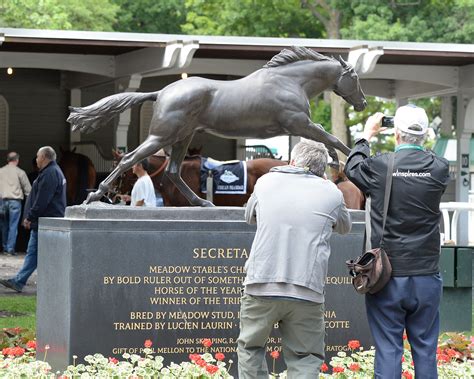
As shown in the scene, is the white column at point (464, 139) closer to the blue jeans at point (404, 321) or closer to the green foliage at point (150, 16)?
the green foliage at point (150, 16)

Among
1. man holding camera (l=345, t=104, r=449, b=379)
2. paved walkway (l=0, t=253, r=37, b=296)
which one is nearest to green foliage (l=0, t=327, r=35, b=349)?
man holding camera (l=345, t=104, r=449, b=379)


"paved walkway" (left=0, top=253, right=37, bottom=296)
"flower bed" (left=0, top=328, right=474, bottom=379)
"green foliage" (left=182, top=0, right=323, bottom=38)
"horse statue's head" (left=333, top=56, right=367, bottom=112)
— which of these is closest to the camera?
"flower bed" (left=0, top=328, right=474, bottom=379)

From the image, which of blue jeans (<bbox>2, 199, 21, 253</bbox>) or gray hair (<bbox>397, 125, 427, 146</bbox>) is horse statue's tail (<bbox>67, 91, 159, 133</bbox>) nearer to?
gray hair (<bbox>397, 125, 427, 146</bbox>)

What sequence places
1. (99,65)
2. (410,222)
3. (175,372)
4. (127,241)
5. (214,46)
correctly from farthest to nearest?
(99,65), (214,46), (127,241), (175,372), (410,222)

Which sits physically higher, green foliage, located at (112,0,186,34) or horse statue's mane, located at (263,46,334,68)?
green foliage, located at (112,0,186,34)

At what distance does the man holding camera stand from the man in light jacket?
10.9 inches

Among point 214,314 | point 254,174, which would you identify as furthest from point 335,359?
point 254,174

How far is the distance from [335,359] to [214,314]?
101 cm

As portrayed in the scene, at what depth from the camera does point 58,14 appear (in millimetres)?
34312

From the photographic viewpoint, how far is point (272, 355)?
795cm

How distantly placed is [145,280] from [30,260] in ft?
19.8

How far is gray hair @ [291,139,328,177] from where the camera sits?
21.7 ft

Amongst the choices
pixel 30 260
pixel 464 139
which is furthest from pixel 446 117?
pixel 30 260

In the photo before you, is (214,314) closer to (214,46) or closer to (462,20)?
(214,46)
